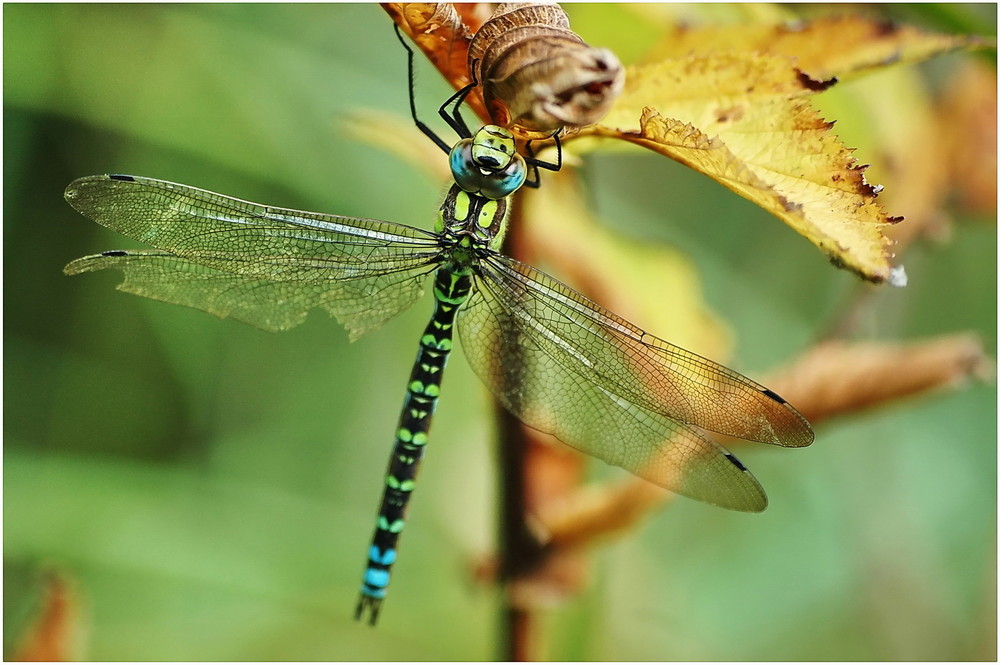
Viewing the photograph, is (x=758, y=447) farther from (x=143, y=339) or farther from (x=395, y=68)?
(x=143, y=339)

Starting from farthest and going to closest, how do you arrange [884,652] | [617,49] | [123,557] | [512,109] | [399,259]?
[884,652] < [123,557] < [399,259] < [617,49] < [512,109]

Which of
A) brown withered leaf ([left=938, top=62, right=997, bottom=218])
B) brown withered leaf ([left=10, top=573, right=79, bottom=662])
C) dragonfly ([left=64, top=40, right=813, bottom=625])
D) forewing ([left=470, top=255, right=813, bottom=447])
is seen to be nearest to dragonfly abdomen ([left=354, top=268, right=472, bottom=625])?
dragonfly ([left=64, top=40, right=813, bottom=625])

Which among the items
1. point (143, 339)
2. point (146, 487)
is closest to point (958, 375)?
point (146, 487)

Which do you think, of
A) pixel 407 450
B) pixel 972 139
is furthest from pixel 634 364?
pixel 972 139

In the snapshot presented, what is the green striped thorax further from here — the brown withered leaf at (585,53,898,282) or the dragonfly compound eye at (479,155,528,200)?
the brown withered leaf at (585,53,898,282)

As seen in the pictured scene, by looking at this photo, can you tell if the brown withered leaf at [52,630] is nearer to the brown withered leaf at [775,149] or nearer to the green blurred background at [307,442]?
the green blurred background at [307,442]

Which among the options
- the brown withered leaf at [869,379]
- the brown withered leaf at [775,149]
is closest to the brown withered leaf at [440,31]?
the brown withered leaf at [775,149]

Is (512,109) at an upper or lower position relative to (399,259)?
lower
